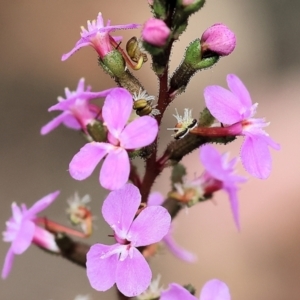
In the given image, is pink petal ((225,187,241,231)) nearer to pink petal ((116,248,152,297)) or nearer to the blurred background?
pink petal ((116,248,152,297))

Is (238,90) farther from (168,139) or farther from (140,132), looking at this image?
(168,139)

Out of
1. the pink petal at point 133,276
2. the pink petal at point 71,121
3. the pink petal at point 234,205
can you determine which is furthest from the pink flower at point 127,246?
the pink petal at point 234,205

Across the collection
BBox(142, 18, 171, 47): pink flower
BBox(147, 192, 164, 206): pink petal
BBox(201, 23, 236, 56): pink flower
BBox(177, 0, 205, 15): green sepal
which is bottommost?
BBox(147, 192, 164, 206): pink petal

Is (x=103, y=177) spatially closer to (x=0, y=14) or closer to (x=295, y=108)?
(x=295, y=108)

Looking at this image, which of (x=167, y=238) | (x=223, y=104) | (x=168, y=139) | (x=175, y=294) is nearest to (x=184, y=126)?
(x=223, y=104)

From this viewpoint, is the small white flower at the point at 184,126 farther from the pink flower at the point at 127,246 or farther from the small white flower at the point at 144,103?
the pink flower at the point at 127,246

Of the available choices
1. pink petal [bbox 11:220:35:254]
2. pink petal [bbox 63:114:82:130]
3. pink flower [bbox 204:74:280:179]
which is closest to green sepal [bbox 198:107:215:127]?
pink flower [bbox 204:74:280:179]
